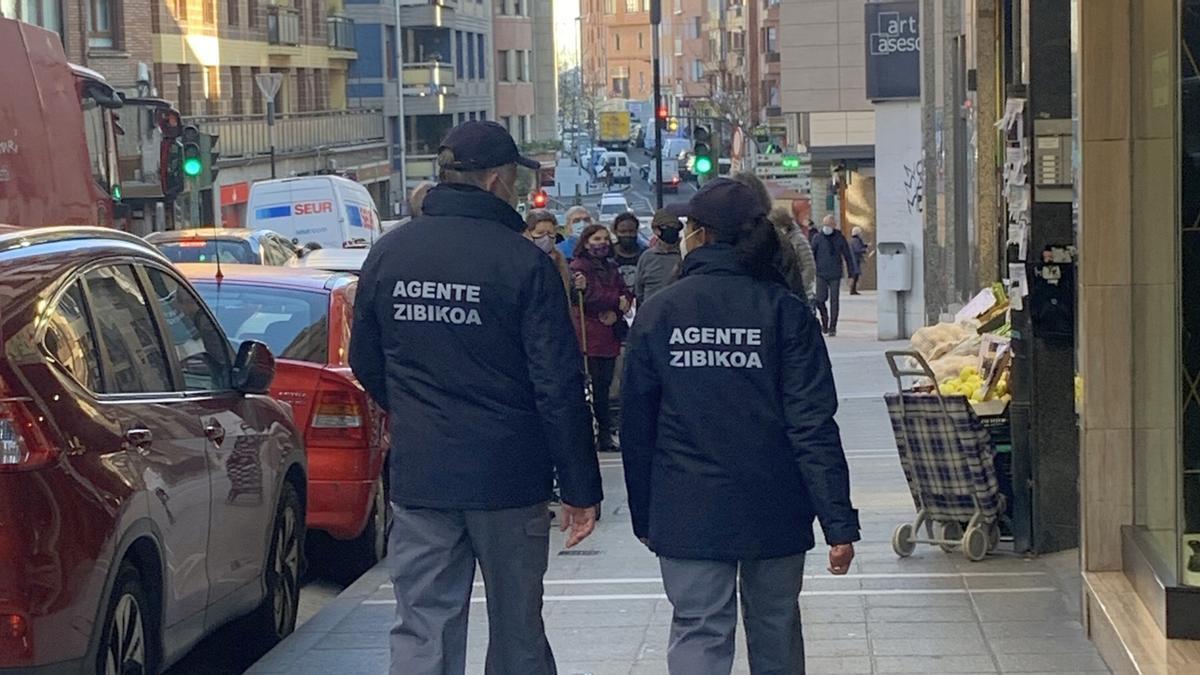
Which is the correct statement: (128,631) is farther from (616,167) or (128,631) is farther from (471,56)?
(616,167)

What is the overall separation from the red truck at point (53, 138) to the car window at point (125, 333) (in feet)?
23.3

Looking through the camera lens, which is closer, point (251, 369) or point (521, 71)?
point (251, 369)

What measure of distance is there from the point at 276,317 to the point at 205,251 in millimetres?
9689

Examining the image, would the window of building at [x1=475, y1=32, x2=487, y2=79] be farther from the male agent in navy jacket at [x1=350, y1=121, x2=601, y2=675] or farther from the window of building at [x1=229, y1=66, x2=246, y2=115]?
the male agent in navy jacket at [x1=350, y1=121, x2=601, y2=675]

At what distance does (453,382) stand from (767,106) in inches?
3174

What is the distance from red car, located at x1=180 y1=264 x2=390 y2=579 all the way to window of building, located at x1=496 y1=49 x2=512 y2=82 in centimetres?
7606

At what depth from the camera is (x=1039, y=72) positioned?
8.48 meters

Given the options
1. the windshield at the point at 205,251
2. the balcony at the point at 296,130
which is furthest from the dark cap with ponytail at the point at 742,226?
the balcony at the point at 296,130

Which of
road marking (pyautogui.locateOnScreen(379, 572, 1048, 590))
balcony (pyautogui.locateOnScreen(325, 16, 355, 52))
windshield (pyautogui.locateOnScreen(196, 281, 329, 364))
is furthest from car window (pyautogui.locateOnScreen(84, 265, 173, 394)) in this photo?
balcony (pyautogui.locateOnScreen(325, 16, 355, 52))

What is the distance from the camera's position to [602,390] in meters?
13.9

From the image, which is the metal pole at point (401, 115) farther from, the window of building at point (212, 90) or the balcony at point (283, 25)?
the window of building at point (212, 90)

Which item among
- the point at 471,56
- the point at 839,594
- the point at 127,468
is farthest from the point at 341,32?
the point at 127,468

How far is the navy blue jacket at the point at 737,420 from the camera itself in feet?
17.3

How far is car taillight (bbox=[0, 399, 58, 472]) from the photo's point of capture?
5129mm
